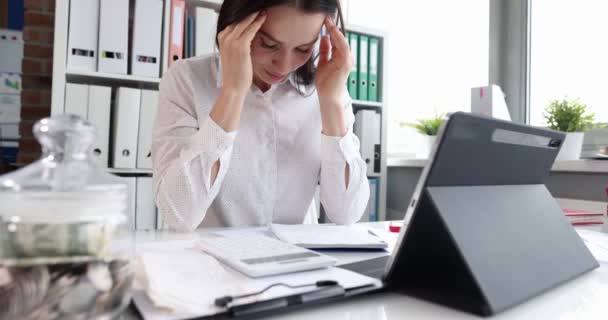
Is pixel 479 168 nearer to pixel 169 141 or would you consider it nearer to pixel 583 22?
pixel 169 141

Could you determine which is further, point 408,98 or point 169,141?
point 408,98

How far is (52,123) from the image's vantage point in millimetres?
373

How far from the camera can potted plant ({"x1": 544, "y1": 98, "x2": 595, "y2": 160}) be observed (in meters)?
1.63

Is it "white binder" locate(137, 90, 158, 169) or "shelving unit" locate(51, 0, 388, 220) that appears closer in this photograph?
"shelving unit" locate(51, 0, 388, 220)

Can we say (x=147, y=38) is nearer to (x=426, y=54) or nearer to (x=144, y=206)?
(x=144, y=206)

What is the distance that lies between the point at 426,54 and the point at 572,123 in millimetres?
1018

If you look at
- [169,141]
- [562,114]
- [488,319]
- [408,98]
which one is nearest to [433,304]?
[488,319]

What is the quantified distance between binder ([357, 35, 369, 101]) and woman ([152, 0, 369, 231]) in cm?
92

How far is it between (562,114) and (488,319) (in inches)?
58.0

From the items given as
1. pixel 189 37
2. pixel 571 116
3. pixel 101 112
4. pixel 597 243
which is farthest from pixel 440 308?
pixel 189 37

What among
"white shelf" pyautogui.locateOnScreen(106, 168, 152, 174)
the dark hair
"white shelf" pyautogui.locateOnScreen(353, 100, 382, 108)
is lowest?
"white shelf" pyautogui.locateOnScreen(106, 168, 152, 174)

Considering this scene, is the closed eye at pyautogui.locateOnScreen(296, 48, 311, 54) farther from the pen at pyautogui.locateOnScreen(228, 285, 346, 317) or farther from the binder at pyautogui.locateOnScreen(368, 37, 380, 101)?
the binder at pyautogui.locateOnScreen(368, 37, 380, 101)

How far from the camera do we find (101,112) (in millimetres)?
1721

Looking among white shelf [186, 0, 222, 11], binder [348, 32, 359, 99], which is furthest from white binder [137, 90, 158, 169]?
binder [348, 32, 359, 99]
